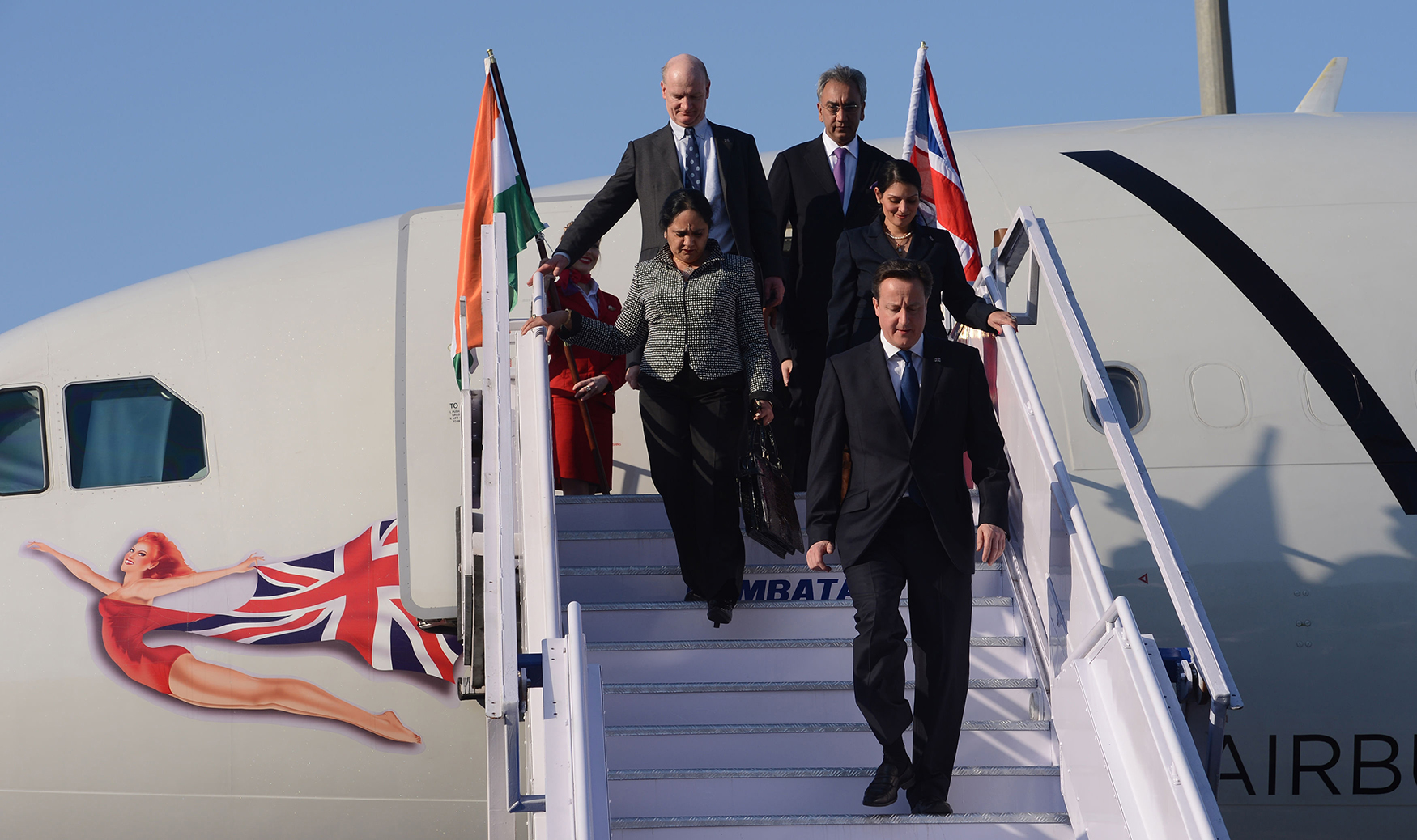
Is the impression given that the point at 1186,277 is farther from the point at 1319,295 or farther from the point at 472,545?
the point at 472,545

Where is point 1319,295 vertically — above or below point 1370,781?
above

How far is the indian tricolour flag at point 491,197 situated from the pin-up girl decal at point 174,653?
1.63 metres

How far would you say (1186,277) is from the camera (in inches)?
269

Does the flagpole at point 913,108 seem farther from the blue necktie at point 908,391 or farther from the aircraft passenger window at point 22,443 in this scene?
the aircraft passenger window at point 22,443

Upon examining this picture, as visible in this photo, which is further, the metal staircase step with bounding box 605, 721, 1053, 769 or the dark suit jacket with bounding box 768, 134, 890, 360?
the dark suit jacket with bounding box 768, 134, 890, 360

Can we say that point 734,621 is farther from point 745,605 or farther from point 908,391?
point 908,391

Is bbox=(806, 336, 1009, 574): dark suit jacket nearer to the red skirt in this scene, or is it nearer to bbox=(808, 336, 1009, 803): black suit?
bbox=(808, 336, 1009, 803): black suit

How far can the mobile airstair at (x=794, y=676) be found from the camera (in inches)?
151

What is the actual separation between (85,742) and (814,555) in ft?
12.1

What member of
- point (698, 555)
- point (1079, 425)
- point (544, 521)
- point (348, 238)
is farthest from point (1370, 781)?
point (348, 238)

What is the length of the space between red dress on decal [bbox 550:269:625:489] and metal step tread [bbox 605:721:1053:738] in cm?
166

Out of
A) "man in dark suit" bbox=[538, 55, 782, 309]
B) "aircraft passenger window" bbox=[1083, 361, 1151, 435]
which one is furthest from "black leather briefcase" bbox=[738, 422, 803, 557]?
"aircraft passenger window" bbox=[1083, 361, 1151, 435]

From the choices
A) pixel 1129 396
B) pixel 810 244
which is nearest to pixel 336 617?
pixel 810 244

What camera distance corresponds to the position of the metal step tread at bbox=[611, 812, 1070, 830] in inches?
171
